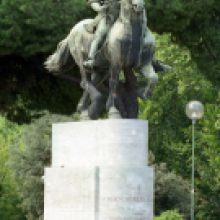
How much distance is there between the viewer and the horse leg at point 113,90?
14141 millimetres

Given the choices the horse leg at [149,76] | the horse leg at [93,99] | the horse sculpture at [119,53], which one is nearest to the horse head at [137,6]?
the horse sculpture at [119,53]

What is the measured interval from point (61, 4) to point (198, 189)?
1371 centimetres

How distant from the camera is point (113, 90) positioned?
1436 cm

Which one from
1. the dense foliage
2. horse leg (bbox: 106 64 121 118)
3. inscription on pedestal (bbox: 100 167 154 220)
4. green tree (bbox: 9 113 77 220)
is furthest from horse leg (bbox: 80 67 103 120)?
green tree (bbox: 9 113 77 220)

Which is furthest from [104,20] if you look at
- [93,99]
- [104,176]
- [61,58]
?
[104,176]

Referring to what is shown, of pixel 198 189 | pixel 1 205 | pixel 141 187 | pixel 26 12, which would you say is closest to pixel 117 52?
pixel 141 187

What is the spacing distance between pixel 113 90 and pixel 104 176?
1.53m

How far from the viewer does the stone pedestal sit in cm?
1355

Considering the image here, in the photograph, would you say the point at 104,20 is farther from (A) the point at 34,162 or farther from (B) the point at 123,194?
(A) the point at 34,162

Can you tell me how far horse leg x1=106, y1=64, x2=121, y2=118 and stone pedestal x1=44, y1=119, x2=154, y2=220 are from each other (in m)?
0.39

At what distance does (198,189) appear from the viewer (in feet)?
103

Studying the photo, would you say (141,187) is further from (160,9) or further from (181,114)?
(181,114)

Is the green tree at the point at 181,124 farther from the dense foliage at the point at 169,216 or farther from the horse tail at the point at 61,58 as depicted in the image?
the horse tail at the point at 61,58

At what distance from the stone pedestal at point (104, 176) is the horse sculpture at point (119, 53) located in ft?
2.08
